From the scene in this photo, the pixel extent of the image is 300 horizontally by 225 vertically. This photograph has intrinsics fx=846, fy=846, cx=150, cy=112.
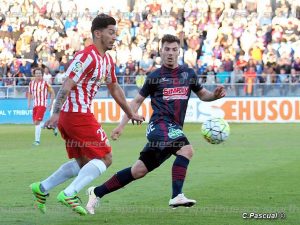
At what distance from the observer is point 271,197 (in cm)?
1096

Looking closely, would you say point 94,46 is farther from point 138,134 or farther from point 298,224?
point 138,134

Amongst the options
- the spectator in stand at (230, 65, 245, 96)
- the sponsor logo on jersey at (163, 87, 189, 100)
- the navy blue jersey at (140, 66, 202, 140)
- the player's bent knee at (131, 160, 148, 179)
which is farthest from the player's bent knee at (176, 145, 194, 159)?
the spectator in stand at (230, 65, 245, 96)

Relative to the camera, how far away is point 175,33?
1361 inches

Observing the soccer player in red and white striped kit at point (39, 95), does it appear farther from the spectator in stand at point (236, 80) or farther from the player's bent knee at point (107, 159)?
the player's bent knee at point (107, 159)

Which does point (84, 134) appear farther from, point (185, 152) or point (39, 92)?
point (39, 92)

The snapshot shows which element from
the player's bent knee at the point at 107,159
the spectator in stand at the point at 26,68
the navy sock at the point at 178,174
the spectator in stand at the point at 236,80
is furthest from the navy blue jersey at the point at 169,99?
the spectator in stand at the point at 26,68

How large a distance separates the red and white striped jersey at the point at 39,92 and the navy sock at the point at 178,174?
14825 mm

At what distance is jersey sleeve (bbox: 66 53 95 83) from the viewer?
9250 millimetres

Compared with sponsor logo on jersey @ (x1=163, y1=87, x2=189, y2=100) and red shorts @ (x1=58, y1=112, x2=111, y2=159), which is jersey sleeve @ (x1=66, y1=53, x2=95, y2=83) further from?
sponsor logo on jersey @ (x1=163, y1=87, x2=189, y2=100)

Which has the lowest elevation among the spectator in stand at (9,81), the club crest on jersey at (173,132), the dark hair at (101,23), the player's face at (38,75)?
the spectator in stand at (9,81)

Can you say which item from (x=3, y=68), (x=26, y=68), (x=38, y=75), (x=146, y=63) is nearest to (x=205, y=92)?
(x=38, y=75)

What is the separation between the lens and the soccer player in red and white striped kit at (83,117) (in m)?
9.25

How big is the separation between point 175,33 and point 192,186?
22606 millimetres

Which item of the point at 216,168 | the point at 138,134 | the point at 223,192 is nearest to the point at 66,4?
the point at 138,134
